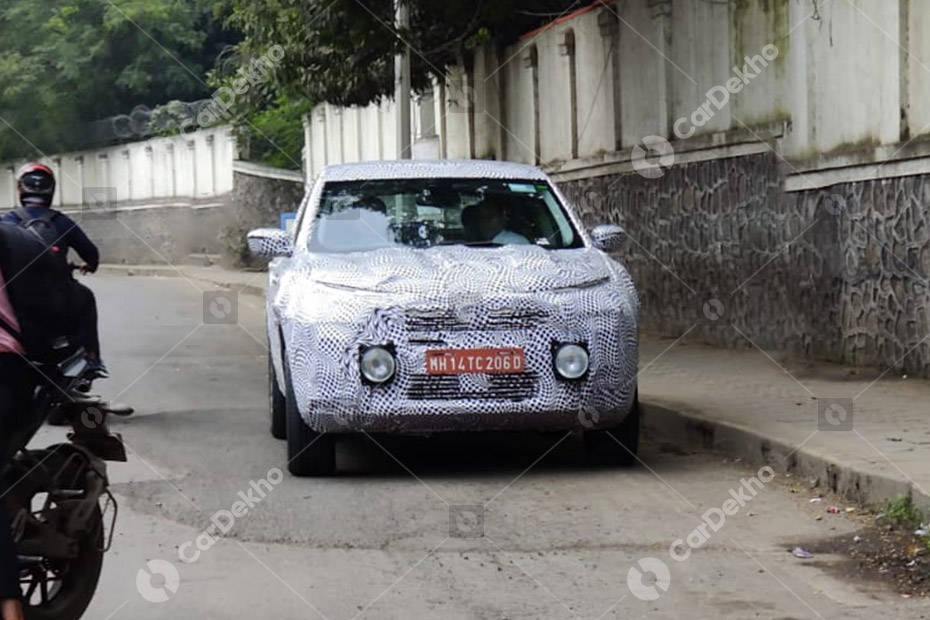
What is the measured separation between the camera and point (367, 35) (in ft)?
64.8

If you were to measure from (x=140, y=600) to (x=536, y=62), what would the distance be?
51.0 ft

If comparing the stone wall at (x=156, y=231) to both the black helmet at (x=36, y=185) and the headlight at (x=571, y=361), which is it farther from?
the headlight at (x=571, y=361)

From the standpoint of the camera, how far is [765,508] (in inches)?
321

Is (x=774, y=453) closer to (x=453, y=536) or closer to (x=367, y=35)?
(x=453, y=536)

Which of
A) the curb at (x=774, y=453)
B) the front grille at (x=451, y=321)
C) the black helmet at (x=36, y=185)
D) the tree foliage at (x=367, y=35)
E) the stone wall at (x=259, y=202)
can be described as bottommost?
the curb at (x=774, y=453)

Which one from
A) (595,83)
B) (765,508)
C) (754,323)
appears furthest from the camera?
(595,83)

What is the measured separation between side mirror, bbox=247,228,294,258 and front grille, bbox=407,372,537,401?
168 centimetres

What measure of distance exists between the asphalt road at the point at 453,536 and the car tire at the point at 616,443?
12 cm

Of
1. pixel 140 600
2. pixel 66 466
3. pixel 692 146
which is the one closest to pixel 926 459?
pixel 140 600

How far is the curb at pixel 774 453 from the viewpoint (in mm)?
7863

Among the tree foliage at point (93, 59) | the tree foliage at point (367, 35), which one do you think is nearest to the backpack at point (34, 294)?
the tree foliage at point (367, 35)

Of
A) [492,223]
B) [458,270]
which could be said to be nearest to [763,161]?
[492,223]

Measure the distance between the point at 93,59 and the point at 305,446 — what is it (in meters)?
48.2

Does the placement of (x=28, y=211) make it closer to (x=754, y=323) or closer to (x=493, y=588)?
(x=493, y=588)
